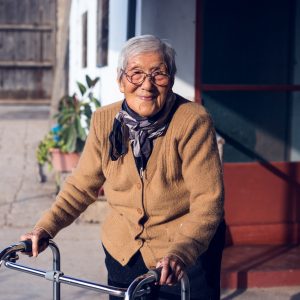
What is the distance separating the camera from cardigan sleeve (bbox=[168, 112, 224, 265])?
2988 millimetres

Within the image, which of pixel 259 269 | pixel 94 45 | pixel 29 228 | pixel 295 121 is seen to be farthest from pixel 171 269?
pixel 94 45

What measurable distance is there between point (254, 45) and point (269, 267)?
1.66 metres

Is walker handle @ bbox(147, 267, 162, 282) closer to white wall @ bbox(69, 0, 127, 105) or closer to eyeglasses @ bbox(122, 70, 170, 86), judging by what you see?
eyeglasses @ bbox(122, 70, 170, 86)

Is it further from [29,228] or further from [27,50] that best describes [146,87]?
[27,50]

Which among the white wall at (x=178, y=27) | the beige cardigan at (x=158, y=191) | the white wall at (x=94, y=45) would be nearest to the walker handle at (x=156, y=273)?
the beige cardigan at (x=158, y=191)

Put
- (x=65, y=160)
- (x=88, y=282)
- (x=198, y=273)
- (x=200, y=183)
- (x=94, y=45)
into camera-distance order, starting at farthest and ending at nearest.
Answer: (x=94, y=45) → (x=65, y=160) → (x=198, y=273) → (x=200, y=183) → (x=88, y=282)

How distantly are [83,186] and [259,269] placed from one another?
2747 millimetres

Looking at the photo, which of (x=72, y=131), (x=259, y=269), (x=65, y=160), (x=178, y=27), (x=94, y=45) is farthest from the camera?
(x=94, y=45)

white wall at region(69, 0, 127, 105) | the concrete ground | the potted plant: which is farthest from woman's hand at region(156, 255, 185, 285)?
the potted plant

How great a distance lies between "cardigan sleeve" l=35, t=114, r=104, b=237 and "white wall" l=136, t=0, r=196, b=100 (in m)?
2.69

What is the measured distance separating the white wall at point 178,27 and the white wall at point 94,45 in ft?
2.43

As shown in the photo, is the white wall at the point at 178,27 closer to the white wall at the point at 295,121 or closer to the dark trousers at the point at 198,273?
the white wall at the point at 295,121

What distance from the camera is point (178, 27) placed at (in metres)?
6.01

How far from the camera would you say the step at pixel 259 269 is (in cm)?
569
